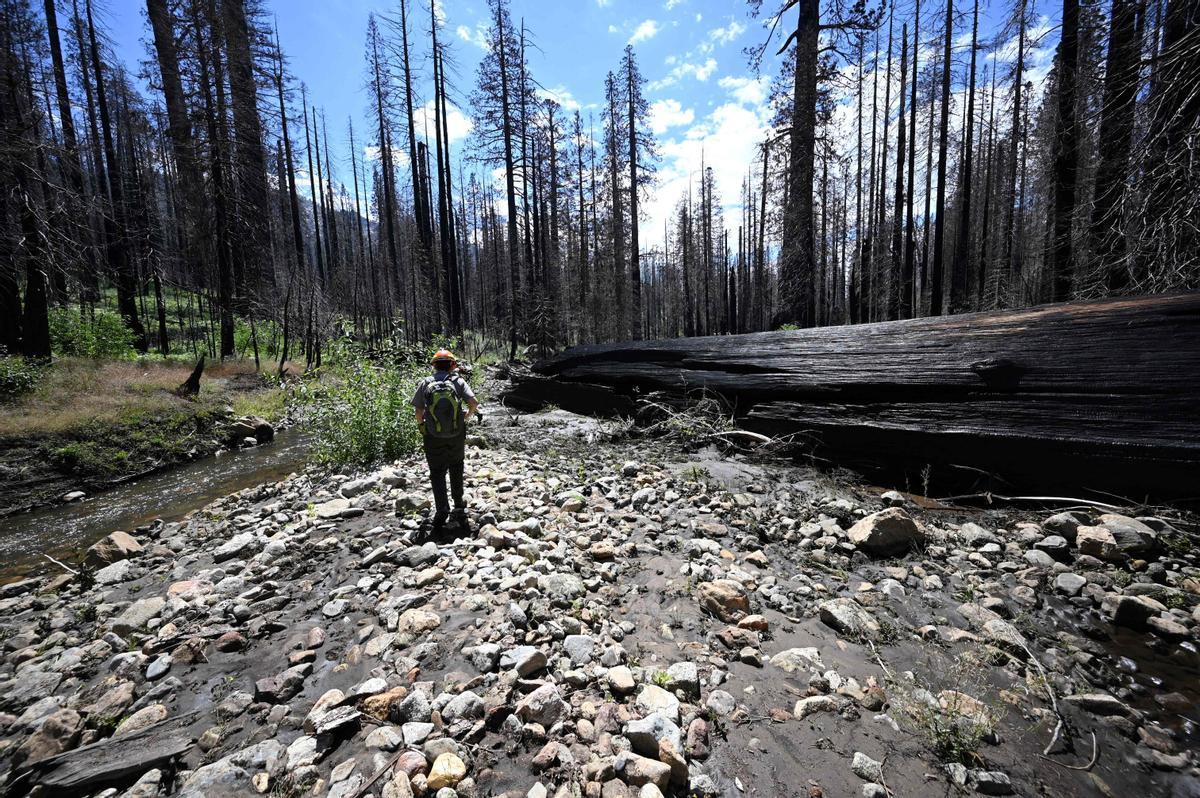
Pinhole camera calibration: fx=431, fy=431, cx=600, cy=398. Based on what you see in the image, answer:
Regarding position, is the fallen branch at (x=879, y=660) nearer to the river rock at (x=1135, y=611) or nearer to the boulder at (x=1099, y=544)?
Result: the river rock at (x=1135, y=611)

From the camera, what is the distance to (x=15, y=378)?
28.6ft

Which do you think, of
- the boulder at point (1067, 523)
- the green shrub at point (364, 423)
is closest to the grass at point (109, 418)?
the green shrub at point (364, 423)

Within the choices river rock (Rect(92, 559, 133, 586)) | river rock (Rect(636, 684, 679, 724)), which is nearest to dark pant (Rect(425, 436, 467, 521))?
river rock (Rect(636, 684, 679, 724))

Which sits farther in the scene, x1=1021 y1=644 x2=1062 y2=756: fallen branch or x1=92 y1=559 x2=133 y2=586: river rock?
x1=92 y1=559 x2=133 y2=586: river rock

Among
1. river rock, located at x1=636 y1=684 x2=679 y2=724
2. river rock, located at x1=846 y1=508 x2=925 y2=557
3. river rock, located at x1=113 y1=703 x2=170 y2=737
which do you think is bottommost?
river rock, located at x1=113 y1=703 x2=170 y2=737

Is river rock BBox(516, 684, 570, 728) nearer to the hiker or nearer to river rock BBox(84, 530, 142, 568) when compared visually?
the hiker

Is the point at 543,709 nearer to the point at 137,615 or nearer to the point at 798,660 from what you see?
the point at 798,660

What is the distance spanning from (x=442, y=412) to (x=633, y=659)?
9.01ft

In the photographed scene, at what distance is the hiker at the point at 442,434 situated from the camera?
4039 mm

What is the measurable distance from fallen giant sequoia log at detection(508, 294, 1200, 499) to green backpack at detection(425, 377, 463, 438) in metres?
3.82

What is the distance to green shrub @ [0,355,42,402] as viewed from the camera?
859cm

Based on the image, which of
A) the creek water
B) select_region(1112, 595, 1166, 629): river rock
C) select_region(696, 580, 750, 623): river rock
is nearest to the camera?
select_region(1112, 595, 1166, 629): river rock

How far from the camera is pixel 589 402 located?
927cm

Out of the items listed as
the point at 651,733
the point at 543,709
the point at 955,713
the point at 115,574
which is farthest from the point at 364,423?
the point at 955,713
